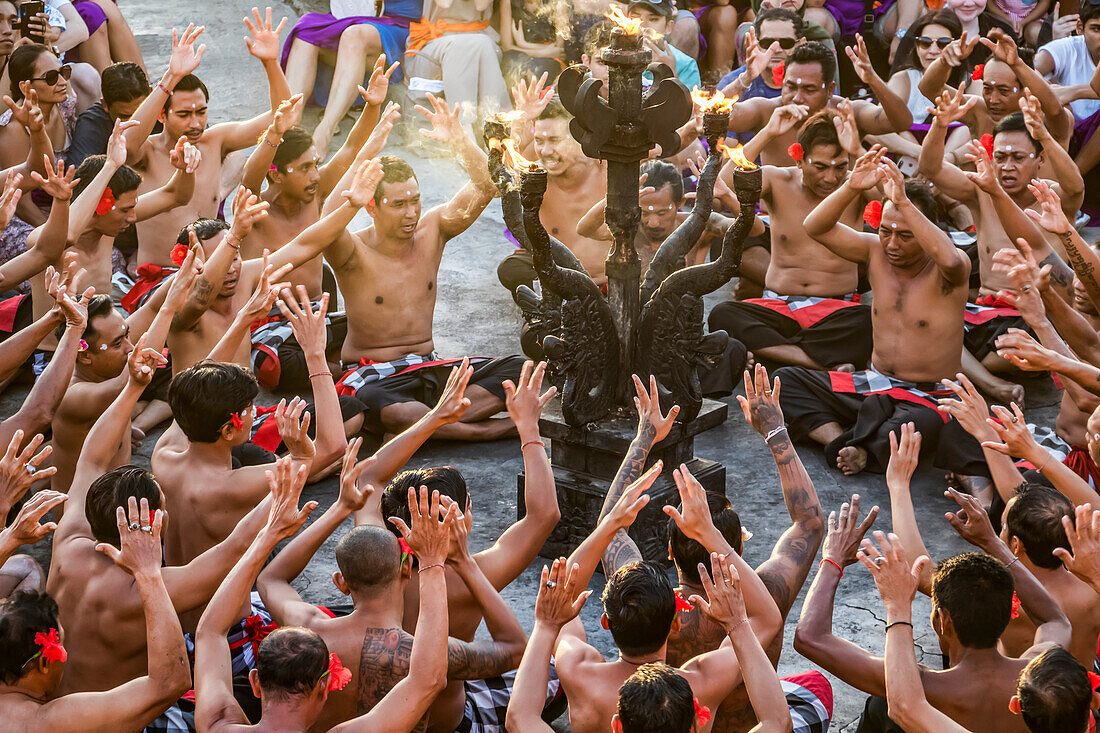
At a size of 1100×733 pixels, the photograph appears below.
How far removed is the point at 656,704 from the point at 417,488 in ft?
4.26

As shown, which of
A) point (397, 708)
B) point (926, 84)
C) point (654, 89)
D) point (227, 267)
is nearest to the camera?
point (397, 708)

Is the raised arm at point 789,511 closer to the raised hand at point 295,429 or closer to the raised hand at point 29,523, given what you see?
the raised hand at point 295,429

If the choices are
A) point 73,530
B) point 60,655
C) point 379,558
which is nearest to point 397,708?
point 379,558

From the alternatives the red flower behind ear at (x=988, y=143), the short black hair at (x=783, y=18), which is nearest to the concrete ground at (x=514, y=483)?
the red flower behind ear at (x=988, y=143)

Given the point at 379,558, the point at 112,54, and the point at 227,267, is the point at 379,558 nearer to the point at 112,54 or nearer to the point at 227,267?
the point at 227,267

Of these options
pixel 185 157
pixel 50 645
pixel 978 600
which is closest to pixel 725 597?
pixel 978 600

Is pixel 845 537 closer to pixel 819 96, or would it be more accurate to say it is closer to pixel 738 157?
pixel 738 157

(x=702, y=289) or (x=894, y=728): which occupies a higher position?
(x=702, y=289)

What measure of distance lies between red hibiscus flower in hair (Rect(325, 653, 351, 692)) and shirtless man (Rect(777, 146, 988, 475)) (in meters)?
3.24

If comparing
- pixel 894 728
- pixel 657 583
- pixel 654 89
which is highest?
pixel 654 89

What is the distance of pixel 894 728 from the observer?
381 centimetres

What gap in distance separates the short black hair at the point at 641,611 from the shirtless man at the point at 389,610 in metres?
0.47

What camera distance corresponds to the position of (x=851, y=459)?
599cm

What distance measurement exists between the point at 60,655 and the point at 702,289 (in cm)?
291
